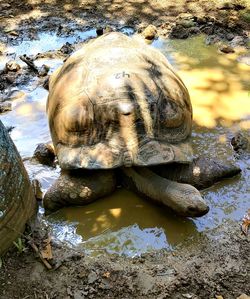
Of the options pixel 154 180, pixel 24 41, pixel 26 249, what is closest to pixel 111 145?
pixel 154 180

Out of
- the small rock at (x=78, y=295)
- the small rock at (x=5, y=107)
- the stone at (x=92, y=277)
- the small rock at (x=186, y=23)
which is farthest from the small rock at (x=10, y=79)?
the small rock at (x=78, y=295)

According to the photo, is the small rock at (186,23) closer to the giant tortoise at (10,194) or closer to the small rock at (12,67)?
the small rock at (12,67)

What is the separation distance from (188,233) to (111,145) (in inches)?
34.7

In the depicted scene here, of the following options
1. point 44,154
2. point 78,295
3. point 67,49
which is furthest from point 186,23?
point 78,295

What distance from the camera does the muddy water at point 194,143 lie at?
3.70 meters

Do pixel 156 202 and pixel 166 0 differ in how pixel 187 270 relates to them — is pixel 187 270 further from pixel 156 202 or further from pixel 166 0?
pixel 166 0

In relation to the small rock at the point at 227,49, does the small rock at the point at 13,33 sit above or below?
above

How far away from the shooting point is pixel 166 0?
759 cm

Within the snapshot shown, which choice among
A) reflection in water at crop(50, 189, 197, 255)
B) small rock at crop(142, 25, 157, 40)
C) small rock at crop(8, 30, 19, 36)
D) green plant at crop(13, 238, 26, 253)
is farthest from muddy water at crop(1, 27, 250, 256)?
green plant at crop(13, 238, 26, 253)

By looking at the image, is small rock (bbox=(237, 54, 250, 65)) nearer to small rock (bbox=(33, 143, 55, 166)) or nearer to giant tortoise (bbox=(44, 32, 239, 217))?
giant tortoise (bbox=(44, 32, 239, 217))

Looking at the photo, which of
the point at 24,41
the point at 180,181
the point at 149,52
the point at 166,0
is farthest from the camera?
the point at 166,0

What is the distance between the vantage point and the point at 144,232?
12.2ft

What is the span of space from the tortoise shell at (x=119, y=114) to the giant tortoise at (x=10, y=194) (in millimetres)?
486

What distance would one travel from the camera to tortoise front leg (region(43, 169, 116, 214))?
3.81m
